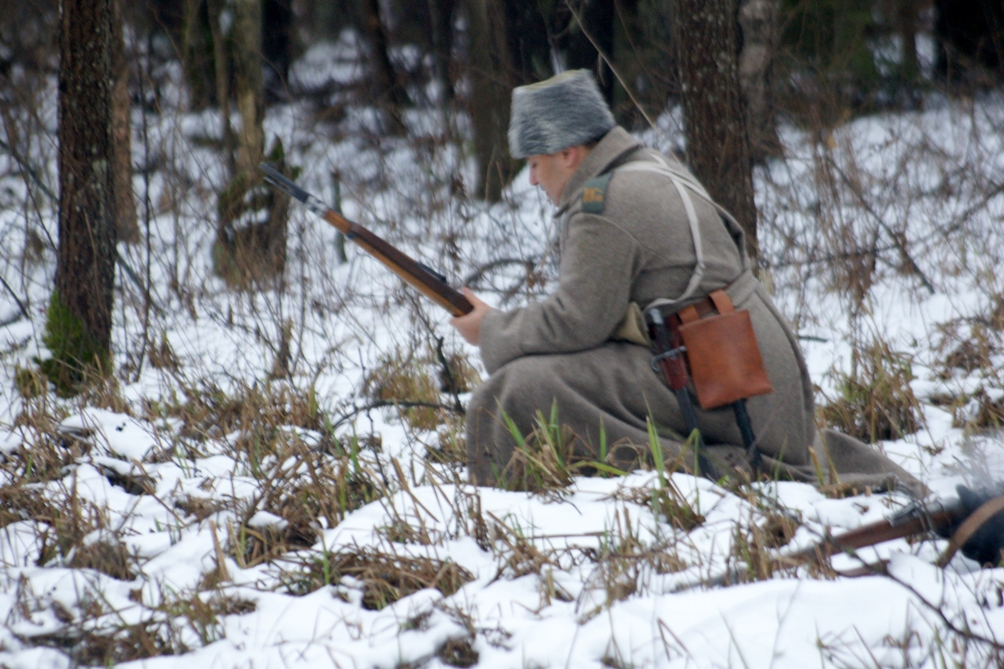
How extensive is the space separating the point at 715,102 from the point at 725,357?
8.04 ft

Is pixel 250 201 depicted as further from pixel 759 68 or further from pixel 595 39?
pixel 595 39

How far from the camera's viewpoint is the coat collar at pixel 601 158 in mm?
2895

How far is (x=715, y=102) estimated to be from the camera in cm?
482

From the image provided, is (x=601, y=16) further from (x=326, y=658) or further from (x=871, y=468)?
Answer: (x=326, y=658)

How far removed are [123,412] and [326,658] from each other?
2484mm

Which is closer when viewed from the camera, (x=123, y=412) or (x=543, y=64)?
(x=123, y=412)

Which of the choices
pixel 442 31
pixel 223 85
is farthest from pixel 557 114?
pixel 442 31

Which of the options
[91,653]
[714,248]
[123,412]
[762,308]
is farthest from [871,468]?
[123,412]

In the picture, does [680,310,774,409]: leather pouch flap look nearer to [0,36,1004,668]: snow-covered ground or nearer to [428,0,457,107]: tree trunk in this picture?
[0,36,1004,668]: snow-covered ground

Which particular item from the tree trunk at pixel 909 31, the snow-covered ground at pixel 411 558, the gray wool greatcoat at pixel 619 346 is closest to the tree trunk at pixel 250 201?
the snow-covered ground at pixel 411 558

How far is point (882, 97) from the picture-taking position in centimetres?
1241

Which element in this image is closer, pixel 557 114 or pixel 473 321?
pixel 557 114

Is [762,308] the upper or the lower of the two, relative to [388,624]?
upper

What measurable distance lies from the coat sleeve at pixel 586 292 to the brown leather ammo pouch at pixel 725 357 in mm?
217
